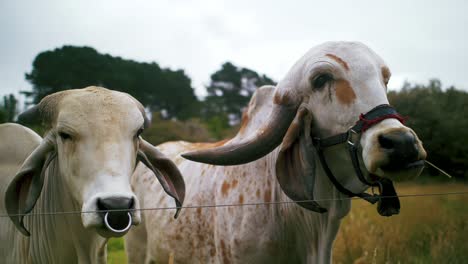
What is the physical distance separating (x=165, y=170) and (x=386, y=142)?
1.63 m

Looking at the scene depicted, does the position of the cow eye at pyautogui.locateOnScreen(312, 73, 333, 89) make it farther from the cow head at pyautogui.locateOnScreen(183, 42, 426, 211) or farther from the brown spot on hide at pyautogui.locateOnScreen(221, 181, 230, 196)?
the brown spot on hide at pyautogui.locateOnScreen(221, 181, 230, 196)

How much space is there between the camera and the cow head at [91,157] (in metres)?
2.54

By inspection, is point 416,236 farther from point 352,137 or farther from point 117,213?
point 117,213

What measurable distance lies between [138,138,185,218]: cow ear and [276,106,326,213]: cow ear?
29.2 inches

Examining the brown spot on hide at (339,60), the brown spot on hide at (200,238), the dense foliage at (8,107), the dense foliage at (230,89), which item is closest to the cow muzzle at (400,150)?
the brown spot on hide at (339,60)

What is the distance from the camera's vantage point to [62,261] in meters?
3.37

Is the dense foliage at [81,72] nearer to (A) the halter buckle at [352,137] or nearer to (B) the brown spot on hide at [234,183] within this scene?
(B) the brown spot on hide at [234,183]

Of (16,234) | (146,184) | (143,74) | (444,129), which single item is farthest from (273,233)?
(143,74)

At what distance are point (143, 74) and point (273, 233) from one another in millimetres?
15755

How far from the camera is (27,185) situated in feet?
10.4

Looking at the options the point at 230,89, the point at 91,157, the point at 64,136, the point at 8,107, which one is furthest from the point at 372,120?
the point at 230,89

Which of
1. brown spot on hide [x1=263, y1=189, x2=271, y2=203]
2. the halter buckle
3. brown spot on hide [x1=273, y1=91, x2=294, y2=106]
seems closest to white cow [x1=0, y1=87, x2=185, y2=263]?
brown spot on hide [x1=263, y1=189, x2=271, y2=203]

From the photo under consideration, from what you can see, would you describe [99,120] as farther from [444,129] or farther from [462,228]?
[444,129]

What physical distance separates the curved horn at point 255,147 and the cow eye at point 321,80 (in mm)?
217
